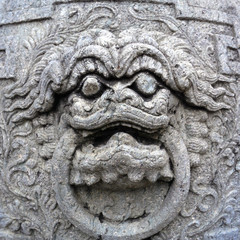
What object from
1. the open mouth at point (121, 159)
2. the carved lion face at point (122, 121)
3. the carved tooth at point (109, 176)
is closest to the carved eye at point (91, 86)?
the carved lion face at point (122, 121)

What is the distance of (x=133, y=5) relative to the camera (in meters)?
1.32

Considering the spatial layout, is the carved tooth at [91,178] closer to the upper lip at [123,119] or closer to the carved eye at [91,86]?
the upper lip at [123,119]

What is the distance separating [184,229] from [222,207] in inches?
7.7

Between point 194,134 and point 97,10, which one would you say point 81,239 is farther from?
point 97,10

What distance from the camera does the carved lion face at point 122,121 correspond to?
1.16 m

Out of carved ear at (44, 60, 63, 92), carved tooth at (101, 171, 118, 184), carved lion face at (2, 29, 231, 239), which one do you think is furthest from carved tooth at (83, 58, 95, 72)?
carved tooth at (101, 171, 118, 184)

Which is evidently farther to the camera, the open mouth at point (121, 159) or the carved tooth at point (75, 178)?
the carved tooth at point (75, 178)

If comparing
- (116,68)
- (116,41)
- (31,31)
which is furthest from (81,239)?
(31,31)

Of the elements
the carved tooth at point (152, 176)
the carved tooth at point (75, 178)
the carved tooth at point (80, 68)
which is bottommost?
the carved tooth at point (75, 178)

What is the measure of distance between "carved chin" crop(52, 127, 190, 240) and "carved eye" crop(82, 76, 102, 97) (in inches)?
6.8

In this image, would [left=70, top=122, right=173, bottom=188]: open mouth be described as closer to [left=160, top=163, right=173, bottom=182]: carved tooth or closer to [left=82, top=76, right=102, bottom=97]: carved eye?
[left=160, top=163, right=173, bottom=182]: carved tooth

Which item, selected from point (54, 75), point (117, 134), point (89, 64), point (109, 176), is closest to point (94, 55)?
point (89, 64)

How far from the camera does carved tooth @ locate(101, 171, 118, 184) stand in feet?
3.89

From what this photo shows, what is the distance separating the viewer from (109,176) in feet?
3.90
